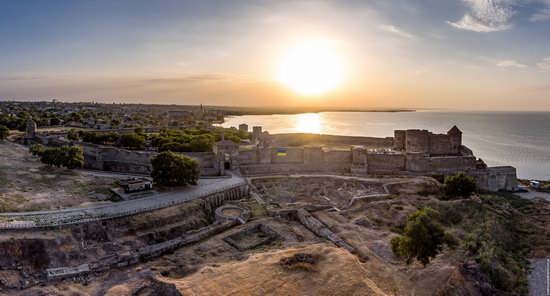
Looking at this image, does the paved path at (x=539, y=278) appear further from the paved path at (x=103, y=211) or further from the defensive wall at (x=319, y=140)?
the defensive wall at (x=319, y=140)

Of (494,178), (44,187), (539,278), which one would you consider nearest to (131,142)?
(44,187)

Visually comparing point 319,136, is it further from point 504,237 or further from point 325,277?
point 325,277

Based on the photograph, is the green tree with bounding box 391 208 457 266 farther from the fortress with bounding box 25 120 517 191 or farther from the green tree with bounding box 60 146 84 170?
the green tree with bounding box 60 146 84 170

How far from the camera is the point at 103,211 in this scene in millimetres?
24141

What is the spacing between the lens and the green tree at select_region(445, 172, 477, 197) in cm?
3083

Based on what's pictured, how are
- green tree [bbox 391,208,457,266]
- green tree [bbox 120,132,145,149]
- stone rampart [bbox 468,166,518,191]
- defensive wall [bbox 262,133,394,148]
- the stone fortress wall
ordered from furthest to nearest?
1. defensive wall [bbox 262,133,394,148]
2. green tree [bbox 120,132,145,149]
3. the stone fortress wall
4. stone rampart [bbox 468,166,518,191]
5. green tree [bbox 391,208,457,266]

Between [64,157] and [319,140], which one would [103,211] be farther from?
[319,140]

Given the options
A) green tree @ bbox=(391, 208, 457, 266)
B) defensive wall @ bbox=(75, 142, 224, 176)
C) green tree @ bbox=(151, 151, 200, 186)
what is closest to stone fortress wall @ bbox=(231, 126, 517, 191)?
defensive wall @ bbox=(75, 142, 224, 176)

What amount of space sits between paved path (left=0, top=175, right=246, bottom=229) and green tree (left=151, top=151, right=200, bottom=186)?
86 cm

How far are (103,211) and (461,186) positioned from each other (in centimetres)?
2642

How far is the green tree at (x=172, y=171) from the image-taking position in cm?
2962

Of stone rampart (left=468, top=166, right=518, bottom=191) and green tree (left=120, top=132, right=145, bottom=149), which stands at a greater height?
green tree (left=120, top=132, right=145, bottom=149)

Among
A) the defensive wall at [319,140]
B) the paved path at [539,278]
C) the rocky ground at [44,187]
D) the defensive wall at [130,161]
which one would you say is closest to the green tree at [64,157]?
the rocky ground at [44,187]

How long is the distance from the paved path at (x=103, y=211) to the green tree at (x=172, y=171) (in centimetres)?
86
